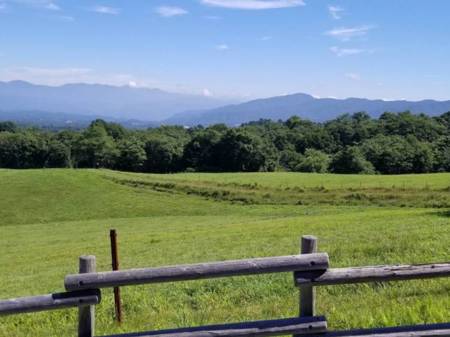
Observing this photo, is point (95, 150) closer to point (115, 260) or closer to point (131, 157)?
point (131, 157)

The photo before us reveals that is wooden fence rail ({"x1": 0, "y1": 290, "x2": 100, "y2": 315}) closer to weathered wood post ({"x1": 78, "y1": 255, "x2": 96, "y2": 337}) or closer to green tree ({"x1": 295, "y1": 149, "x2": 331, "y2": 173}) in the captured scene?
weathered wood post ({"x1": 78, "y1": 255, "x2": 96, "y2": 337})

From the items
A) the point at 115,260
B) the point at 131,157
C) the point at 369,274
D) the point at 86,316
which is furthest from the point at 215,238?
the point at 131,157

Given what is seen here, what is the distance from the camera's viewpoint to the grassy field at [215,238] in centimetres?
834

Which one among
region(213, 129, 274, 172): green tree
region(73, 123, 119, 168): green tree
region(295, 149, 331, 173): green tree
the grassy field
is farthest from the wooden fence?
region(73, 123, 119, 168): green tree

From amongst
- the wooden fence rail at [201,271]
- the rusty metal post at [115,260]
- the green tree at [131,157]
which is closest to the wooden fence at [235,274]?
the wooden fence rail at [201,271]

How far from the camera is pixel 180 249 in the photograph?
21422 millimetres

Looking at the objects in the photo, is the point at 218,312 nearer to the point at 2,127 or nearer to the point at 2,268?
the point at 2,268

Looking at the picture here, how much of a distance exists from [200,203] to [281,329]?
48.4 meters

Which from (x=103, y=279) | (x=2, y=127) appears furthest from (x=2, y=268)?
(x=2, y=127)

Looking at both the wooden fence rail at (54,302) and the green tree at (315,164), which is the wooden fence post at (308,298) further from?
the green tree at (315,164)

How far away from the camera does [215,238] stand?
2381 cm

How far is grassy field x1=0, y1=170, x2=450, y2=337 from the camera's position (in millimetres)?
8336

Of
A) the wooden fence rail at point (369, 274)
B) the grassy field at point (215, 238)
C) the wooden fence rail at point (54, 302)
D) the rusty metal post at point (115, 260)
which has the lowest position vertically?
the grassy field at point (215, 238)

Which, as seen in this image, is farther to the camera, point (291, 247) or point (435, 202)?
point (435, 202)
